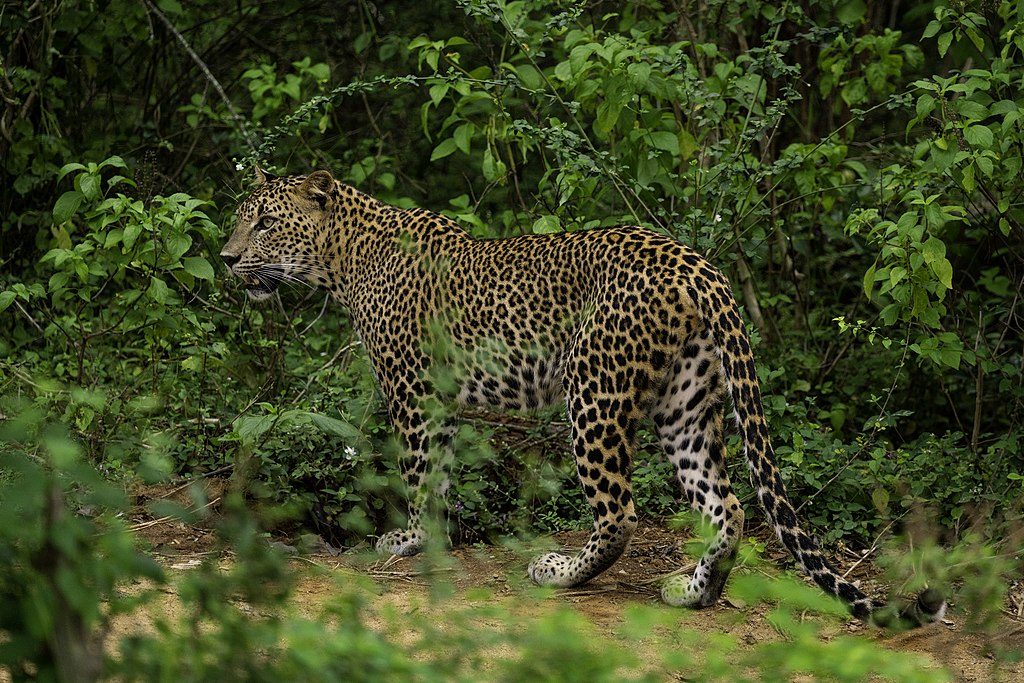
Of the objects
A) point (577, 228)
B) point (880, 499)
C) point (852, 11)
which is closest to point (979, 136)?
point (880, 499)

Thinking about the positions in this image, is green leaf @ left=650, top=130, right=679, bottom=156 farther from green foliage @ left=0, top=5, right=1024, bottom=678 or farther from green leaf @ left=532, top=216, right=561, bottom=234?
green leaf @ left=532, top=216, right=561, bottom=234

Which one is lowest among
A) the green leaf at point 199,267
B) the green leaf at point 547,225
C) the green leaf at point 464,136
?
the green leaf at point 199,267

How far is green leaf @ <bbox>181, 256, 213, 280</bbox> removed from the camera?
728 centimetres

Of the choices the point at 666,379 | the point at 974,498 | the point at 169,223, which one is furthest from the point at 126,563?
the point at 974,498

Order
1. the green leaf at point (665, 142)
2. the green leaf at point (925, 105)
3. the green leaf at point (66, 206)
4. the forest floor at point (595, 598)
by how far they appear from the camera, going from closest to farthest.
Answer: the forest floor at point (595, 598) < the green leaf at point (925, 105) < the green leaf at point (66, 206) < the green leaf at point (665, 142)

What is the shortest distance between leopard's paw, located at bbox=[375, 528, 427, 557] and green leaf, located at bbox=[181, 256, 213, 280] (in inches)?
70.9

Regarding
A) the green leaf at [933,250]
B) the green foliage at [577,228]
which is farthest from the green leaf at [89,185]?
the green leaf at [933,250]

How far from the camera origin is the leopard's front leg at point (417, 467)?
6.89 m

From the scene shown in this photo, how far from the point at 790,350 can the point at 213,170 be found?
5.29m

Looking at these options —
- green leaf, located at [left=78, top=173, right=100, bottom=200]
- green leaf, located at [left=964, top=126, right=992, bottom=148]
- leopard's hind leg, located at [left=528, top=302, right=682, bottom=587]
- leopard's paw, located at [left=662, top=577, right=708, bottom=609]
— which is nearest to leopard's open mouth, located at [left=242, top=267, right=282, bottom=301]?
green leaf, located at [left=78, top=173, right=100, bottom=200]

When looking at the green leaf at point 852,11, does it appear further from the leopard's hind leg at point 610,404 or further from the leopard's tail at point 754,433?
the leopard's hind leg at point 610,404

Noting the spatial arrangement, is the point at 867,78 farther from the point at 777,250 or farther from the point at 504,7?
the point at 504,7

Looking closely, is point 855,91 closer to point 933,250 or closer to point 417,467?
point 933,250

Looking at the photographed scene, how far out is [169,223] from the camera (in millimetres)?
7180
